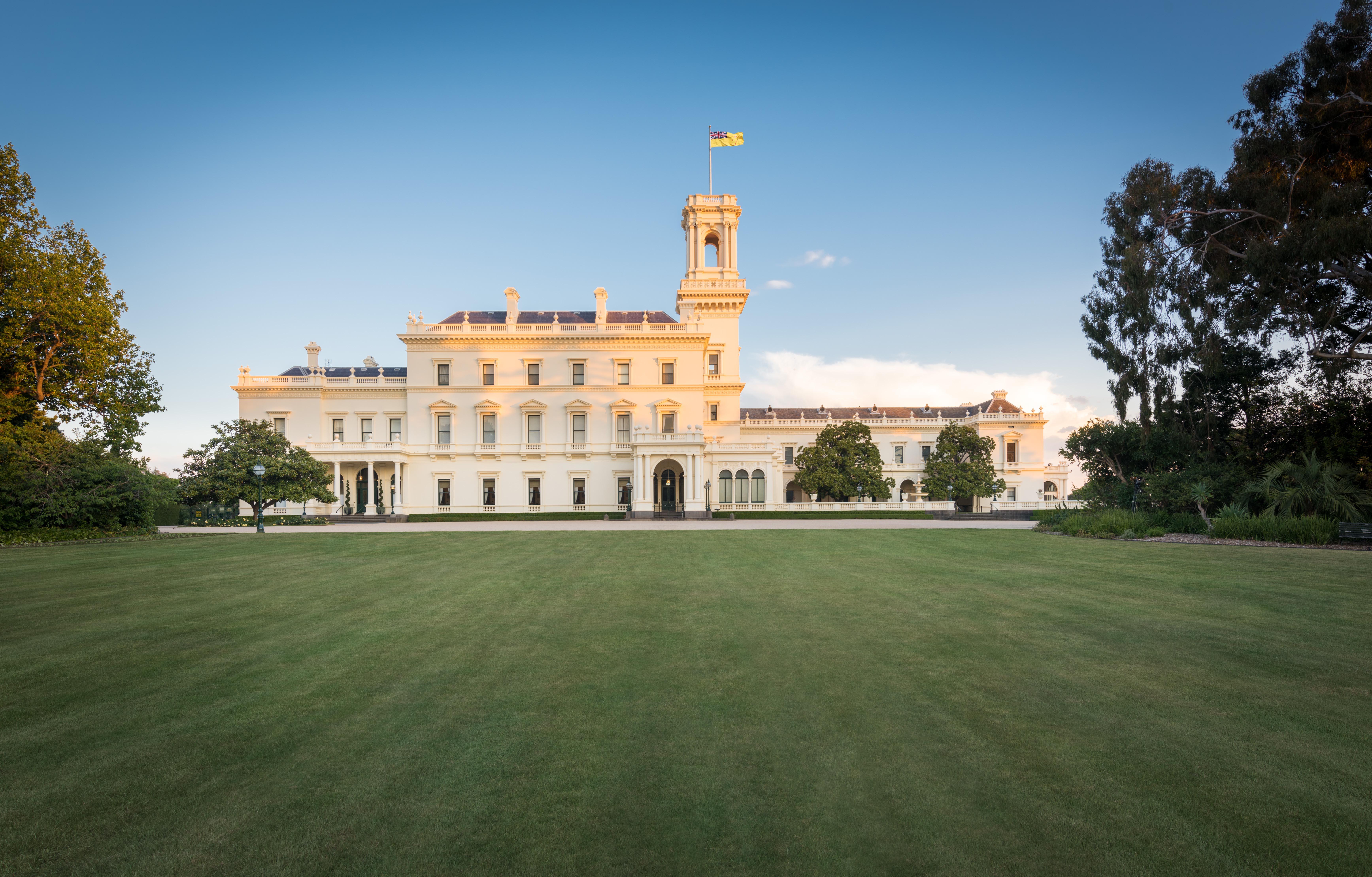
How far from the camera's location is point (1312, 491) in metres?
20.9

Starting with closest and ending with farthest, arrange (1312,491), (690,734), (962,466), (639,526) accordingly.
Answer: (690,734), (1312,491), (639,526), (962,466)

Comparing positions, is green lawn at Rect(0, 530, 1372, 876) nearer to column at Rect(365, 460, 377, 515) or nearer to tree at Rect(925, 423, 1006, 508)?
column at Rect(365, 460, 377, 515)

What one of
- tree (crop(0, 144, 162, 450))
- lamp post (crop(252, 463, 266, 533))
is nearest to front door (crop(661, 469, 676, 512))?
lamp post (crop(252, 463, 266, 533))

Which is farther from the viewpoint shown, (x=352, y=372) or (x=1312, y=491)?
(x=352, y=372)

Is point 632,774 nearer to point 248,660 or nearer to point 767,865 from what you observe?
point 767,865

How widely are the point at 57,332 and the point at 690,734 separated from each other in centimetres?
3005

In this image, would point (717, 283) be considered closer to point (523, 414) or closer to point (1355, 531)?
point (523, 414)

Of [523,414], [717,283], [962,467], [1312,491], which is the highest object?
[717,283]

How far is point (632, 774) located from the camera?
4555mm

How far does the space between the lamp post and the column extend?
1116cm

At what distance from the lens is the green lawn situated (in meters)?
3.65

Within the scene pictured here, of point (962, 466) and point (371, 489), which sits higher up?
point (962, 466)

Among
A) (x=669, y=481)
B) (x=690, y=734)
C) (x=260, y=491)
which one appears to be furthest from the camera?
(x=669, y=481)

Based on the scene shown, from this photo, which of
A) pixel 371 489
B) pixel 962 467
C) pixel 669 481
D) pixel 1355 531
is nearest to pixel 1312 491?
pixel 1355 531
